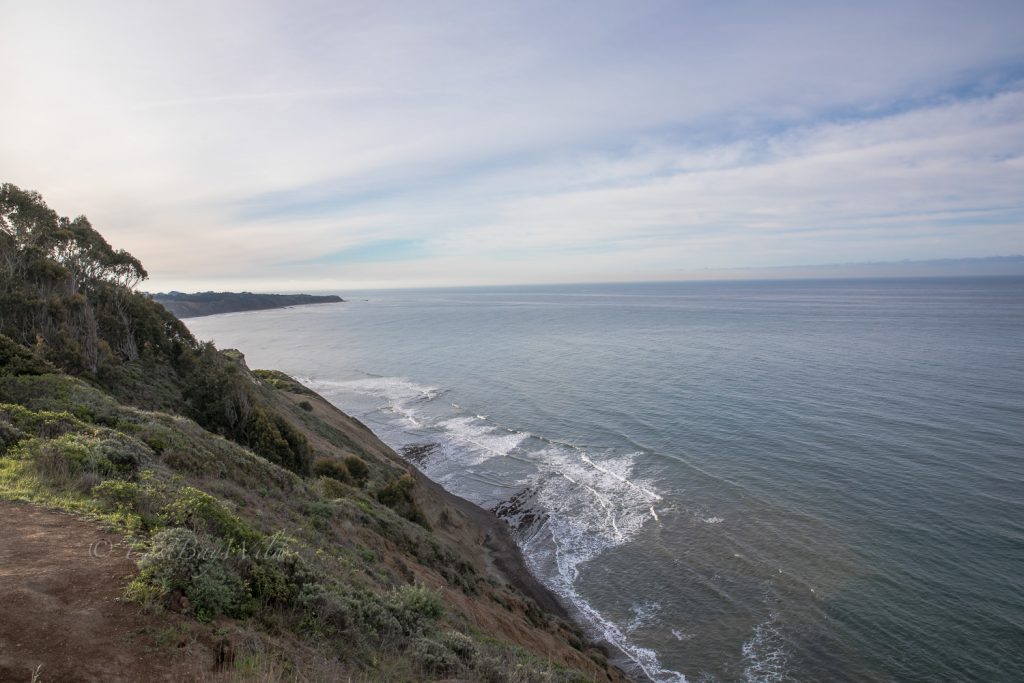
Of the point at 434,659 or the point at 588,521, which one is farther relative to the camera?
the point at 588,521

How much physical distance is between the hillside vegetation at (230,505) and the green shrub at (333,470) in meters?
0.09

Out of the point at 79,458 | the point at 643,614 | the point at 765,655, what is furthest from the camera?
the point at 643,614

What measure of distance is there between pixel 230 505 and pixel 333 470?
13.6 m

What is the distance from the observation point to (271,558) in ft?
29.0

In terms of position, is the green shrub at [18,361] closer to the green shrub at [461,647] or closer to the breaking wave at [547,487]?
the green shrub at [461,647]

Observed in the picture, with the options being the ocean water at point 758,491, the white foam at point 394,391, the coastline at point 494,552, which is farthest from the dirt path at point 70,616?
the white foam at point 394,391

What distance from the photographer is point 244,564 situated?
8.48 metres

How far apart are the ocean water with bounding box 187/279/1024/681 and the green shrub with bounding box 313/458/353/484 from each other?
972 cm

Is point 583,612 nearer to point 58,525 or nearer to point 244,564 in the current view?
point 244,564

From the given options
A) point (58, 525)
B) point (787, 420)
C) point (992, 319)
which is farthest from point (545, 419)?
point (992, 319)

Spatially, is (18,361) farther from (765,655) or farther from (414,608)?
(765,655)

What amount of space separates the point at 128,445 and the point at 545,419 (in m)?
36.2

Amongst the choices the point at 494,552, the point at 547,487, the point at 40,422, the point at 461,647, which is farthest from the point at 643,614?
the point at 40,422

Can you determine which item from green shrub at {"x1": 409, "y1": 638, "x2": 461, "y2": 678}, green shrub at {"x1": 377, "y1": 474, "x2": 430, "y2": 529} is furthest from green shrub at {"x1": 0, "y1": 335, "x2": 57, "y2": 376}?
green shrub at {"x1": 409, "y1": 638, "x2": 461, "y2": 678}
